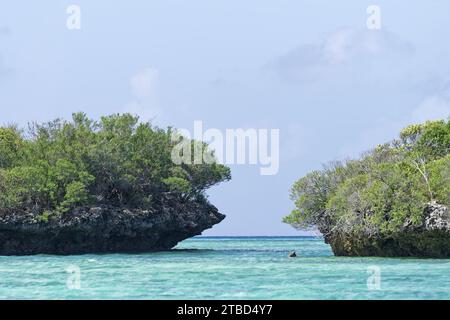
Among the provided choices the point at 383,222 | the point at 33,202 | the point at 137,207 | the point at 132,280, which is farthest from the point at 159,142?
the point at 132,280

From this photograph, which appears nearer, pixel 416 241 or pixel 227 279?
pixel 227 279

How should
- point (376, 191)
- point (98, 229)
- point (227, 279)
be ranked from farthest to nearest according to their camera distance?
point (98, 229) < point (376, 191) < point (227, 279)

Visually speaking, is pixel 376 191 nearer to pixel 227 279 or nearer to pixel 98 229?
pixel 227 279

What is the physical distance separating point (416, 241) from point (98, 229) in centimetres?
1702

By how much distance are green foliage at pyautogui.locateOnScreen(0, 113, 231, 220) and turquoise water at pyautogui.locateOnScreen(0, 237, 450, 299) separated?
21.1 feet

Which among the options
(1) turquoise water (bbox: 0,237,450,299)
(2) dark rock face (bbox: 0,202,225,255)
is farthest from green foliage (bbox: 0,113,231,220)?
(1) turquoise water (bbox: 0,237,450,299)

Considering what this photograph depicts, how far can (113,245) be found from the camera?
49.6 metres

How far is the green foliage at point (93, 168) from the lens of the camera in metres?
45.8

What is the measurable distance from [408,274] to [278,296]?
7136 mm

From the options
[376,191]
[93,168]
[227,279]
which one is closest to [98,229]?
[93,168]

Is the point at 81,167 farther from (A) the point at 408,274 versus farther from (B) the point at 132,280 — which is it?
(A) the point at 408,274

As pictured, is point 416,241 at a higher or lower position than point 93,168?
lower

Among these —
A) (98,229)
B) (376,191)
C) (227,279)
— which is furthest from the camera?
(98,229)

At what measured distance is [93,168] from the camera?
4800 centimetres
